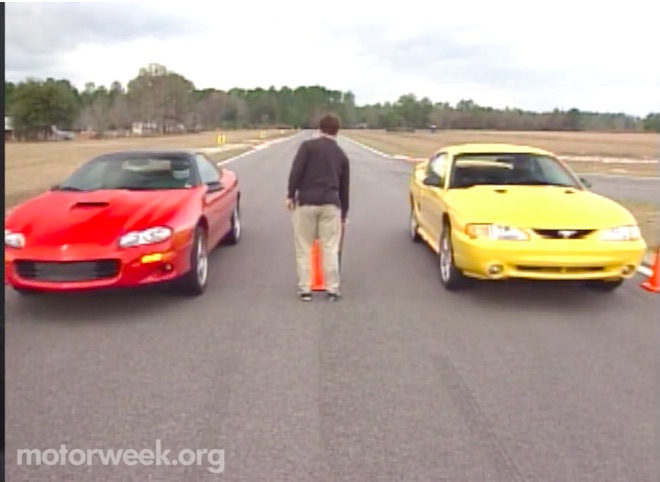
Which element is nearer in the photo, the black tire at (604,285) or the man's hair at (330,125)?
the man's hair at (330,125)

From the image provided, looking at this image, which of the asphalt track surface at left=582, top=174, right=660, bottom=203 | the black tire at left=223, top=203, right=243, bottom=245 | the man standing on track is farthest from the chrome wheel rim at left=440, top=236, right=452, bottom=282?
the asphalt track surface at left=582, top=174, right=660, bottom=203

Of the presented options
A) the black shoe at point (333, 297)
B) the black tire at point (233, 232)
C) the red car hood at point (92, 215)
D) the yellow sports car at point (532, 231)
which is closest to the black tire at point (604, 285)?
the yellow sports car at point (532, 231)

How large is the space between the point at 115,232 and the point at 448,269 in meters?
3.23

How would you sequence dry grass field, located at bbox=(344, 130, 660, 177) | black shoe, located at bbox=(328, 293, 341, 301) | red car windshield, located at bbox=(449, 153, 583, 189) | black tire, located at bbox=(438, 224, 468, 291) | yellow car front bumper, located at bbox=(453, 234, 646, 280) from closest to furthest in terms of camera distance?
yellow car front bumper, located at bbox=(453, 234, 646, 280) → black shoe, located at bbox=(328, 293, 341, 301) → black tire, located at bbox=(438, 224, 468, 291) → red car windshield, located at bbox=(449, 153, 583, 189) → dry grass field, located at bbox=(344, 130, 660, 177)

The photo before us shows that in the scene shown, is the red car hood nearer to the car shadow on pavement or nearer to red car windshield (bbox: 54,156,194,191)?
red car windshield (bbox: 54,156,194,191)

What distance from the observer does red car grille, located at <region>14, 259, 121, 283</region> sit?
16.7 ft

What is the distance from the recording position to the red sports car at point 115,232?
5.12 m

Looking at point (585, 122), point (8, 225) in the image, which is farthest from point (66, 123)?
point (8, 225)

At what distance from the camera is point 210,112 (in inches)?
5197

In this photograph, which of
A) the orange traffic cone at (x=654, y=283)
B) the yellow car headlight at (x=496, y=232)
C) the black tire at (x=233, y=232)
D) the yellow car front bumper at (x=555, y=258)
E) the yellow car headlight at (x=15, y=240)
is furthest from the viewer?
the black tire at (x=233, y=232)

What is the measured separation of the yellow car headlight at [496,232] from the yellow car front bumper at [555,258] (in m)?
0.05

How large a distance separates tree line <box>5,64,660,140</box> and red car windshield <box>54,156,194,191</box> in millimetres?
74403

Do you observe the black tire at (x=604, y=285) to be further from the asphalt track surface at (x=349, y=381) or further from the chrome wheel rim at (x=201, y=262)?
the chrome wheel rim at (x=201, y=262)

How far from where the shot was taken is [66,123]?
10156 centimetres
